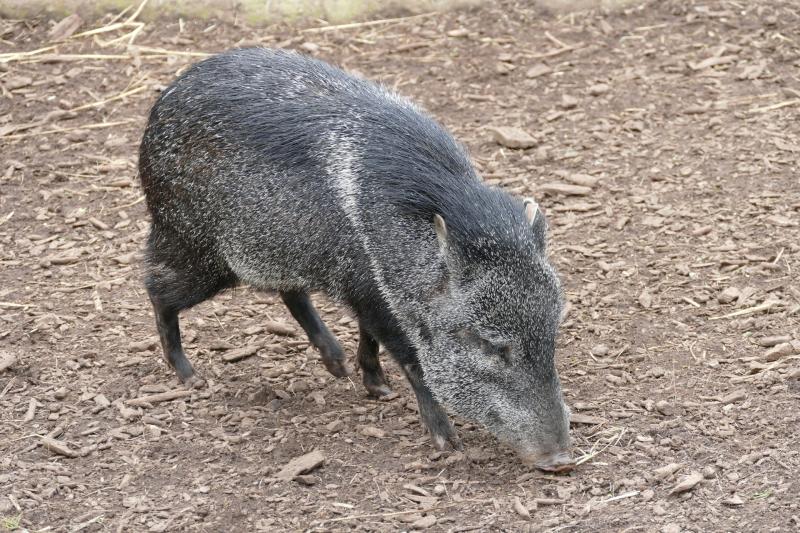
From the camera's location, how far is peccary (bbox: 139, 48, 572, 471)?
4.64 meters

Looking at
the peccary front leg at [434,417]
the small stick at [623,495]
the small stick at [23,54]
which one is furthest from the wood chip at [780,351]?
the small stick at [23,54]

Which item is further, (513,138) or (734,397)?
(513,138)

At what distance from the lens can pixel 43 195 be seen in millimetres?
7332

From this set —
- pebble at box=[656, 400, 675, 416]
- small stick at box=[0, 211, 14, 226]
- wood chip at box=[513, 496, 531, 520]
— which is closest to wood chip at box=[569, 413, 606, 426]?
pebble at box=[656, 400, 675, 416]

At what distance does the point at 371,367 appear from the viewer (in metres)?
5.60

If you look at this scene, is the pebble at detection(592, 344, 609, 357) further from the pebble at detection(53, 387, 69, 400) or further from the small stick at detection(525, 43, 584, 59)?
the small stick at detection(525, 43, 584, 59)

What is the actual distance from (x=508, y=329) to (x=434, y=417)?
69 cm

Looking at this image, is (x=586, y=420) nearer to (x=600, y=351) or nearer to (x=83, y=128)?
(x=600, y=351)

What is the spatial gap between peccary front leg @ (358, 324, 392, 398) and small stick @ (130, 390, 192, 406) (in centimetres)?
87

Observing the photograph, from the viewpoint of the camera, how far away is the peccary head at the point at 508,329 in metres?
4.60

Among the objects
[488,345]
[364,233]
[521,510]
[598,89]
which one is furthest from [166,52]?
[521,510]

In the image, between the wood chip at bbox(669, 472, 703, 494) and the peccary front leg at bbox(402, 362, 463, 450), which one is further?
the peccary front leg at bbox(402, 362, 463, 450)

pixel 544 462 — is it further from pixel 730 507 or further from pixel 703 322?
pixel 703 322

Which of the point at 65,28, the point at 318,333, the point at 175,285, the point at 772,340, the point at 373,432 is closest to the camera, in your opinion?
the point at 373,432
